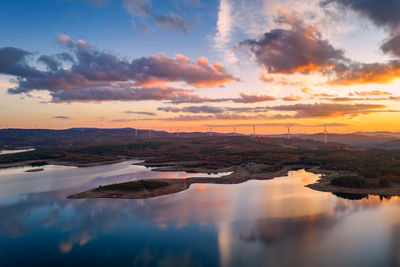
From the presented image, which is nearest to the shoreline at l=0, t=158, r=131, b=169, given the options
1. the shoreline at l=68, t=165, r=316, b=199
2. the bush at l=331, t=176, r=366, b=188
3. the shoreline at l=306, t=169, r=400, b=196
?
the shoreline at l=68, t=165, r=316, b=199

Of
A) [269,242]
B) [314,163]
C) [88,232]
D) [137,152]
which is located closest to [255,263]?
[269,242]

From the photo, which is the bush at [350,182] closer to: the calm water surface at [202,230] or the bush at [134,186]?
the calm water surface at [202,230]

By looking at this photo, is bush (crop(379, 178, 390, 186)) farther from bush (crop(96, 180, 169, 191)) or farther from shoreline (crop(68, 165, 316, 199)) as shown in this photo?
bush (crop(96, 180, 169, 191))

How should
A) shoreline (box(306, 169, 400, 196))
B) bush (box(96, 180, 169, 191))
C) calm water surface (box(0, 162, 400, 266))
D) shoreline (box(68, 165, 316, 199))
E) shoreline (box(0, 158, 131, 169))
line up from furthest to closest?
shoreline (box(0, 158, 131, 169))
bush (box(96, 180, 169, 191))
shoreline (box(306, 169, 400, 196))
shoreline (box(68, 165, 316, 199))
calm water surface (box(0, 162, 400, 266))

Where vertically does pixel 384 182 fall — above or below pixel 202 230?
above

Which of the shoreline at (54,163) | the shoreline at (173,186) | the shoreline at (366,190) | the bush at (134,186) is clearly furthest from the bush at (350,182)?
the shoreline at (54,163)

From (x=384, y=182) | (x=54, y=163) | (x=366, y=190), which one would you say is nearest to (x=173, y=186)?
(x=366, y=190)

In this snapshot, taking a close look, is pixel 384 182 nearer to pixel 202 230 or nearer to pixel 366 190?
pixel 366 190

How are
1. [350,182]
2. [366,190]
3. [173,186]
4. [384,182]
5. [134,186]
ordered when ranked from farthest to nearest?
[173,186], [350,182], [384,182], [134,186], [366,190]
